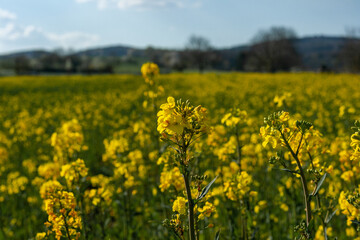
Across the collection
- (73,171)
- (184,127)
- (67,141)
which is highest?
(184,127)

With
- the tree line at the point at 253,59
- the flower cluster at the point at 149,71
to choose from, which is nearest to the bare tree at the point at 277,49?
the tree line at the point at 253,59

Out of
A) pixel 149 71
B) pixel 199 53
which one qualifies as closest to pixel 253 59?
pixel 199 53

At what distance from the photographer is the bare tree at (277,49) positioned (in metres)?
61.3

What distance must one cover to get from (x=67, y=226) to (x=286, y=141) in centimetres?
175

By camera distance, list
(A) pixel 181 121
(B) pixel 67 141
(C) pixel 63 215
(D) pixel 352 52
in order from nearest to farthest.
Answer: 1. (A) pixel 181 121
2. (C) pixel 63 215
3. (B) pixel 67 141
4. (D) pixel 352 52

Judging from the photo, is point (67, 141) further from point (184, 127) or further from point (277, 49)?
point (277, 49)

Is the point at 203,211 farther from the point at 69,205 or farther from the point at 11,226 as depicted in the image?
the point at 11,226

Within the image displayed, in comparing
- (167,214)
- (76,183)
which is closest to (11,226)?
(76,183)

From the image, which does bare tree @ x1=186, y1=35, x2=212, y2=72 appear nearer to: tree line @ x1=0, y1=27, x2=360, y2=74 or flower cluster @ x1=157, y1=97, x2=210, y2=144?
tree line @ x1=0, y1=27, x2=360, y2=74

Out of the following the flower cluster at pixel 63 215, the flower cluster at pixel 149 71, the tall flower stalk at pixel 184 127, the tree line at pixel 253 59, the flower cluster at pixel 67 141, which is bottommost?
the flower cluster at pixel 63 215

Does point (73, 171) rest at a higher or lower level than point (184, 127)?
lower

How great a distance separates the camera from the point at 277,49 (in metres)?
61.1

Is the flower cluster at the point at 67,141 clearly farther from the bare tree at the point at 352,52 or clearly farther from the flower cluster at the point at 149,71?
A: the bare tree at the point at 352,52

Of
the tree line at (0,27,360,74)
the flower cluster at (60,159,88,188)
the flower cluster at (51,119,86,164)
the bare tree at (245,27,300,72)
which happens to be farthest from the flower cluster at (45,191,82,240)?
the bare tree at (245,27,300,72)
